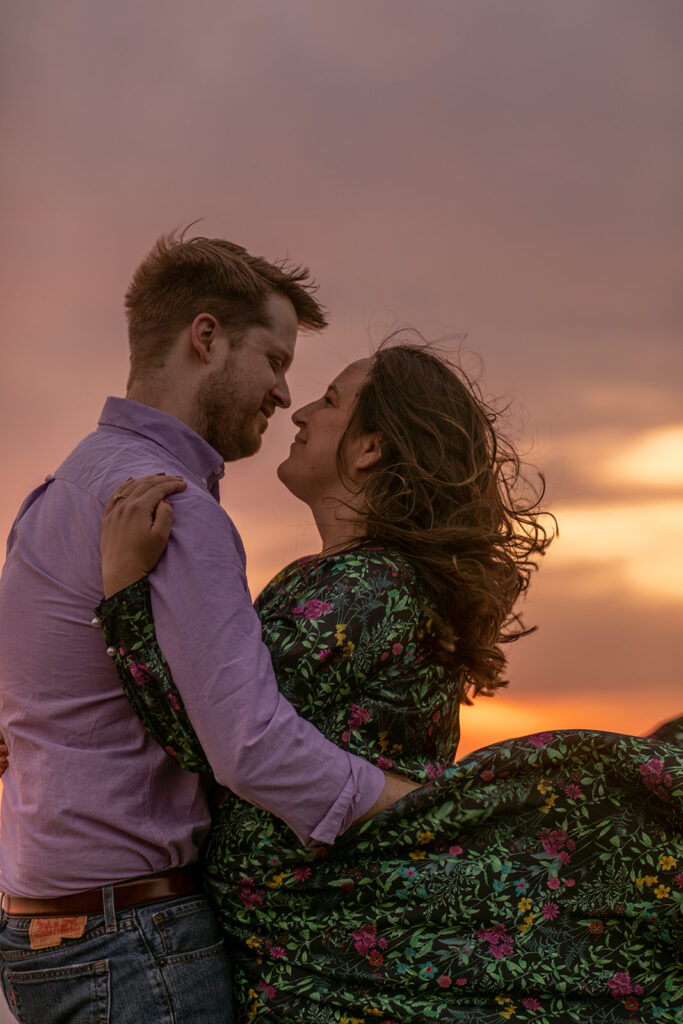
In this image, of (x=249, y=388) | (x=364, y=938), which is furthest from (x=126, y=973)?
(x=249, y=388)

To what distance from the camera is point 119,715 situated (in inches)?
72.3

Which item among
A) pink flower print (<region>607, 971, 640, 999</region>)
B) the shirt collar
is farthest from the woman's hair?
pink flower print (<region>607, 971, 640, 999</region>)

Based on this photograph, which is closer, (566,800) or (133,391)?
(566,800)

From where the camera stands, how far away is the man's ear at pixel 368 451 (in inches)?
91.0

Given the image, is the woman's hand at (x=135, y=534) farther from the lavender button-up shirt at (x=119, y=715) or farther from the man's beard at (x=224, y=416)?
the man's beard at (x=224, y=416)

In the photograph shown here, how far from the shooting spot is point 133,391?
2.37 m

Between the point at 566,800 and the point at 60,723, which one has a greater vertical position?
the point at 60,723

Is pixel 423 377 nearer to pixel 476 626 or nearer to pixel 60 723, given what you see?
pixel 476 626

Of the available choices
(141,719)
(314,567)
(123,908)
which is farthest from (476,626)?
(123,908)

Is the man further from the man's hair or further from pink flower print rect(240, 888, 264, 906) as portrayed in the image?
the man's hair

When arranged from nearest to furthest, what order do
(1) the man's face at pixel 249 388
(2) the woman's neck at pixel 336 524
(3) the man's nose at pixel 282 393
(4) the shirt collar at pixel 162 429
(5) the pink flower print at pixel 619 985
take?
(5) the pink flower print at pixel 619 985
(4) the shirt collar at pixel 162 429
(2) the woman's neck at pixel 336 524
(1) the man's face at pixel 249 388
(3) the man's nose at pixel 282 393

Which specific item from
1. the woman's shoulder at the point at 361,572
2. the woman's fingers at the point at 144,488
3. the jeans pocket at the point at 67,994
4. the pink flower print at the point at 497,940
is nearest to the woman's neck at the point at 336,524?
the woman's shoulder at the point at 361,572

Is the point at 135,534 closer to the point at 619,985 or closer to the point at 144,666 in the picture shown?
the point at 144,666

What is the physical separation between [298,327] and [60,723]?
1.37 m
